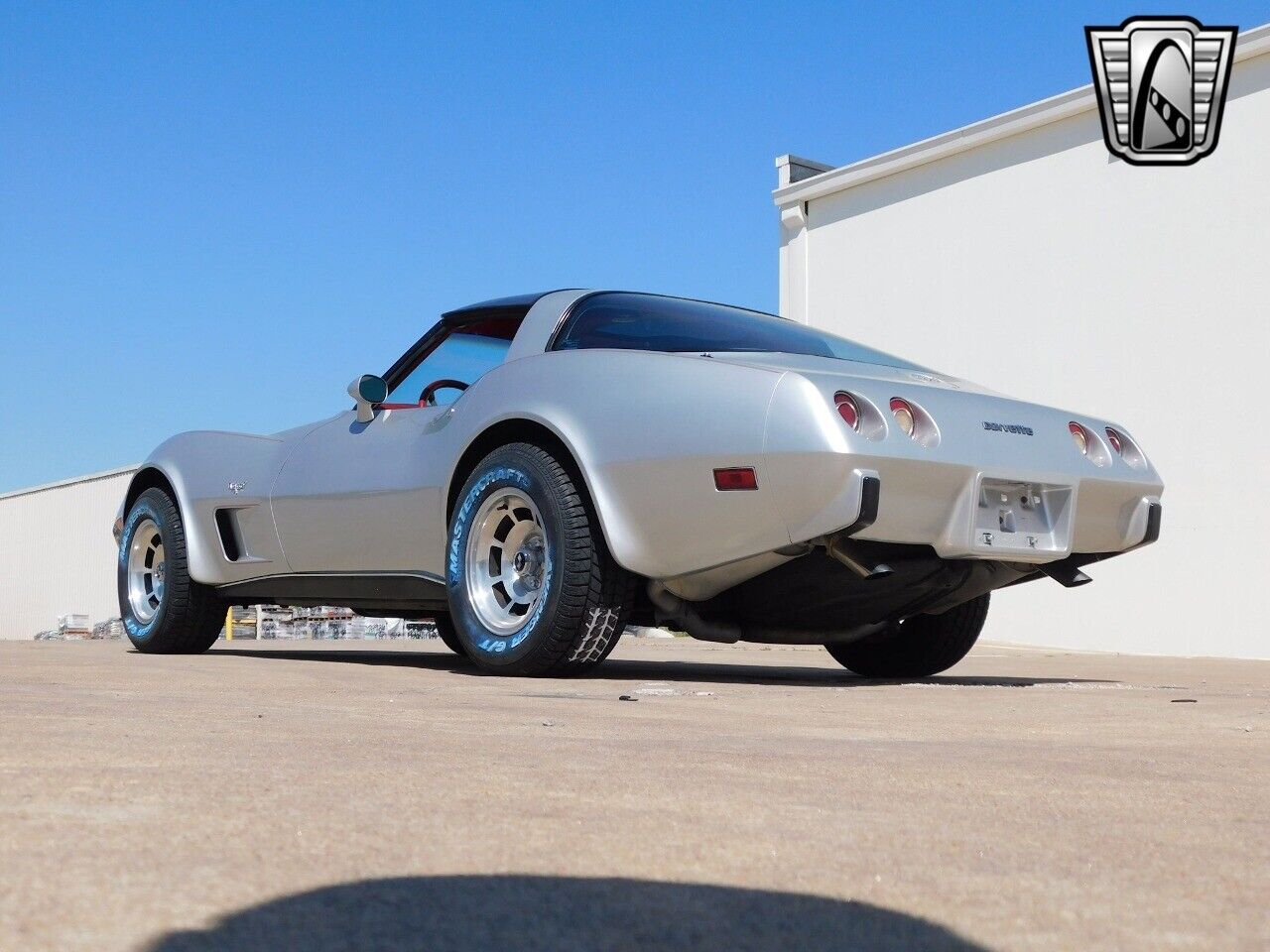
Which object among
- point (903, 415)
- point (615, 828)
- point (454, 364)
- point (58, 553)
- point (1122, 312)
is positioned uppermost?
point (1122, 312)

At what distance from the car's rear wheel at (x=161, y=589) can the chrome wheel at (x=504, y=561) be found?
1.95 m

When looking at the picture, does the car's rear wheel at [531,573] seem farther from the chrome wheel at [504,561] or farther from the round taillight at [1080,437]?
the round taillight at [1080,437]

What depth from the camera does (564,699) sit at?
12.1 ft

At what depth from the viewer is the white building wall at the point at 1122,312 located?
40.8ft

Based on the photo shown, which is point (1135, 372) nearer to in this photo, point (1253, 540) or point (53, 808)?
point (1253, 540)

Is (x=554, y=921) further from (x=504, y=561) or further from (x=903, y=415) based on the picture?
(x=504, y=561)

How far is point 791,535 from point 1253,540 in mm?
9425

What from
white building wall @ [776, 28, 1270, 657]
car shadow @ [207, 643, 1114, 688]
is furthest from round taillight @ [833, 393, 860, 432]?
white building wall @ [776, 28, 1270, 657]

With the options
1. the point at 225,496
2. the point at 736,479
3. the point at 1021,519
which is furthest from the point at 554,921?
the point at 225,496

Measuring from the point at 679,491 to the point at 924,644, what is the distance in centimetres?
174

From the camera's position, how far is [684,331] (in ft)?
16.0

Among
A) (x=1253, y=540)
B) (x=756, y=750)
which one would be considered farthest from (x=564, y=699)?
(x=1253, y=540)

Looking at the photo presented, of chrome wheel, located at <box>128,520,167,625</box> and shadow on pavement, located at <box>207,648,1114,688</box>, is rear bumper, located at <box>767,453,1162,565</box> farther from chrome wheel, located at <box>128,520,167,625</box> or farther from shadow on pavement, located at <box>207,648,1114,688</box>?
chrome wheel, located at <box>128,520,167,625</box>

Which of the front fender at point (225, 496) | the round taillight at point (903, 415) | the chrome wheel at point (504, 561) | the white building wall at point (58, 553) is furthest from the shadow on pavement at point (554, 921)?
the white building wall at point (58, 553)
